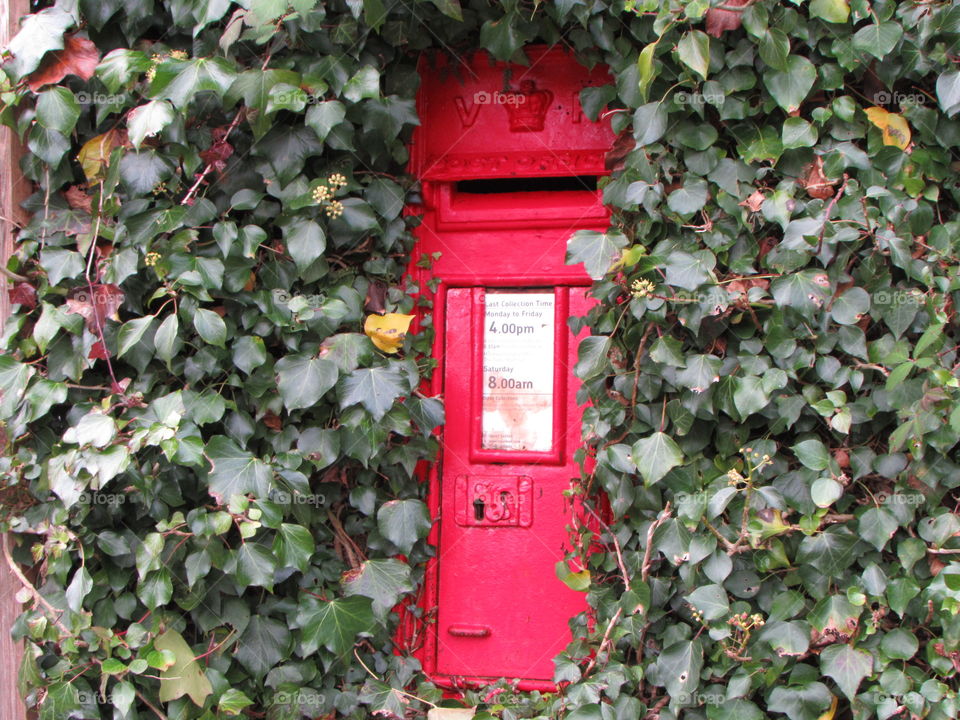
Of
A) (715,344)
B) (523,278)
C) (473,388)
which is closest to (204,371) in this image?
(473,388)

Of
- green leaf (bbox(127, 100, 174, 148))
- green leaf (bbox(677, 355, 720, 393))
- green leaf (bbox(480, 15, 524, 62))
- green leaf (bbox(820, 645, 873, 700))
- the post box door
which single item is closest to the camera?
green leaf (bbox(820, 645, 873, 700))

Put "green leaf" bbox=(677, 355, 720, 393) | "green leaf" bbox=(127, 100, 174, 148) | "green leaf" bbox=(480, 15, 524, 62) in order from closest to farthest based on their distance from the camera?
"green leaf" bbox=(677, 355, 720, 393) → "green leaf" bbox=(127, 100, 174, 148) → "green leaf" bbox=(480, 15, 524, 62)

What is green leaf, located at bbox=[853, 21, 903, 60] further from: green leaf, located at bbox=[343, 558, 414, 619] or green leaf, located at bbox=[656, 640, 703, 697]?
green leaf, located at bbox=[343, 558, 414, 619]

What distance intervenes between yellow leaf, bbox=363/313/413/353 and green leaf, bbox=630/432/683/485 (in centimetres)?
78

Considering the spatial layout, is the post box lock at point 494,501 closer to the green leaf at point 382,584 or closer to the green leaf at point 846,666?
the green leaf at point 382,584

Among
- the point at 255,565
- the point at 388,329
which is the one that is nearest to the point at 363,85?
the point at 388,329

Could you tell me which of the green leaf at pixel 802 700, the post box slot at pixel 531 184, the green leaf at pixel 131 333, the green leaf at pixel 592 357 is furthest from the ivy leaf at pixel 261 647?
the post box slot at pixel 531 184

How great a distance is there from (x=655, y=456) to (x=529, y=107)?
46.8 inches

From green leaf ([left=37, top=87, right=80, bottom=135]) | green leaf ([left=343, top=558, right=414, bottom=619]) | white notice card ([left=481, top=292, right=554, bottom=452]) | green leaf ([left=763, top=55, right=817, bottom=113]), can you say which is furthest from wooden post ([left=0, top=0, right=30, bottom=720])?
green leaf ([left=763, top=55, right=817, bottom=113])

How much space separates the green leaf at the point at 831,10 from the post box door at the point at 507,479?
999mm

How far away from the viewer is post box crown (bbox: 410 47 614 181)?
2609 millimetres

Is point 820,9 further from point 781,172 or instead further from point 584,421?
point 584,421

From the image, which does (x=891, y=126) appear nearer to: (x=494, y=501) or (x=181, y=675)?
(x=494, y=501)

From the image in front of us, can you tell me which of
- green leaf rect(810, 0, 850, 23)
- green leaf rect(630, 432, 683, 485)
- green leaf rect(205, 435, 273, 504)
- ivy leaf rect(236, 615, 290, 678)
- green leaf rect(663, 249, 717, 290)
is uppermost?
green leaf rect(810, 0, 850, 23)
